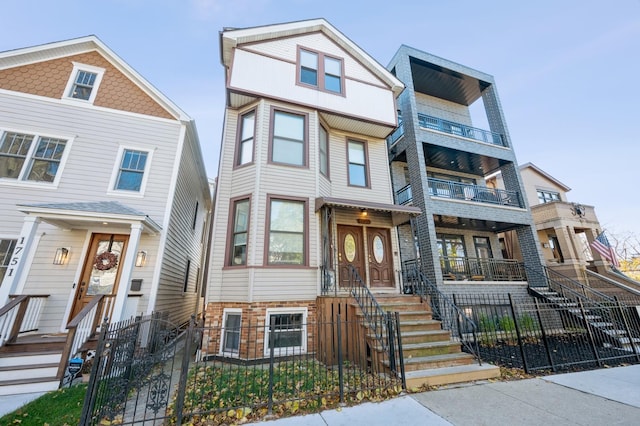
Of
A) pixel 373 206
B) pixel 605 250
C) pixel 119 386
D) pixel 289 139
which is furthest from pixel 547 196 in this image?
pixel 119 386

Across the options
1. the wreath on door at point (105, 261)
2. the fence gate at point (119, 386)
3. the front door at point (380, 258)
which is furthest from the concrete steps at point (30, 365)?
the front door at point (380, 258)

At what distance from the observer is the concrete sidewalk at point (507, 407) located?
3312 millimetres

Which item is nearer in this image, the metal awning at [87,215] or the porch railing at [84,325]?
the porch railing at [84,325]

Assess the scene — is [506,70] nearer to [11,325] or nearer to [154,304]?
[154,304]

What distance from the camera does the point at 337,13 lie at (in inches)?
725

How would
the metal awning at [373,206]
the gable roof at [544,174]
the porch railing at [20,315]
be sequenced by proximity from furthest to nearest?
1. the gable roof at [544,174]
2. the metal awning at [373,206]
3. the porch railing at [20,315]

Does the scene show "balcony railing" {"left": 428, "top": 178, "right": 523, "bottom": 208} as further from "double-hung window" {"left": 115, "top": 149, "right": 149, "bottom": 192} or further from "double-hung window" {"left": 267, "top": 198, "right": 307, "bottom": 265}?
"double-hung window" {"left": 115, "top": 149, "right": 149, "bottom": 192}

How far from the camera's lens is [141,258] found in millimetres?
7117

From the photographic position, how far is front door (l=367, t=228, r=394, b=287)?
8672mm

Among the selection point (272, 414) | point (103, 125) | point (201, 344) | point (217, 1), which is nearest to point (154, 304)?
point (201, 344)

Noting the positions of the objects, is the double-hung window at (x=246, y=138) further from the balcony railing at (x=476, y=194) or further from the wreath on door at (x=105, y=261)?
the balcony railing at (x=476, y=194)

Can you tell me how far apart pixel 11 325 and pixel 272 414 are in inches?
247

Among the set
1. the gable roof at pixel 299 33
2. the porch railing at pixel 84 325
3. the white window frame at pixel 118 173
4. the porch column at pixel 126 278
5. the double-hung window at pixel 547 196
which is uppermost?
the gable roof at pixel 299 33

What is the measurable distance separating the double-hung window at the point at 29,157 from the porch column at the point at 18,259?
199 centimetres
